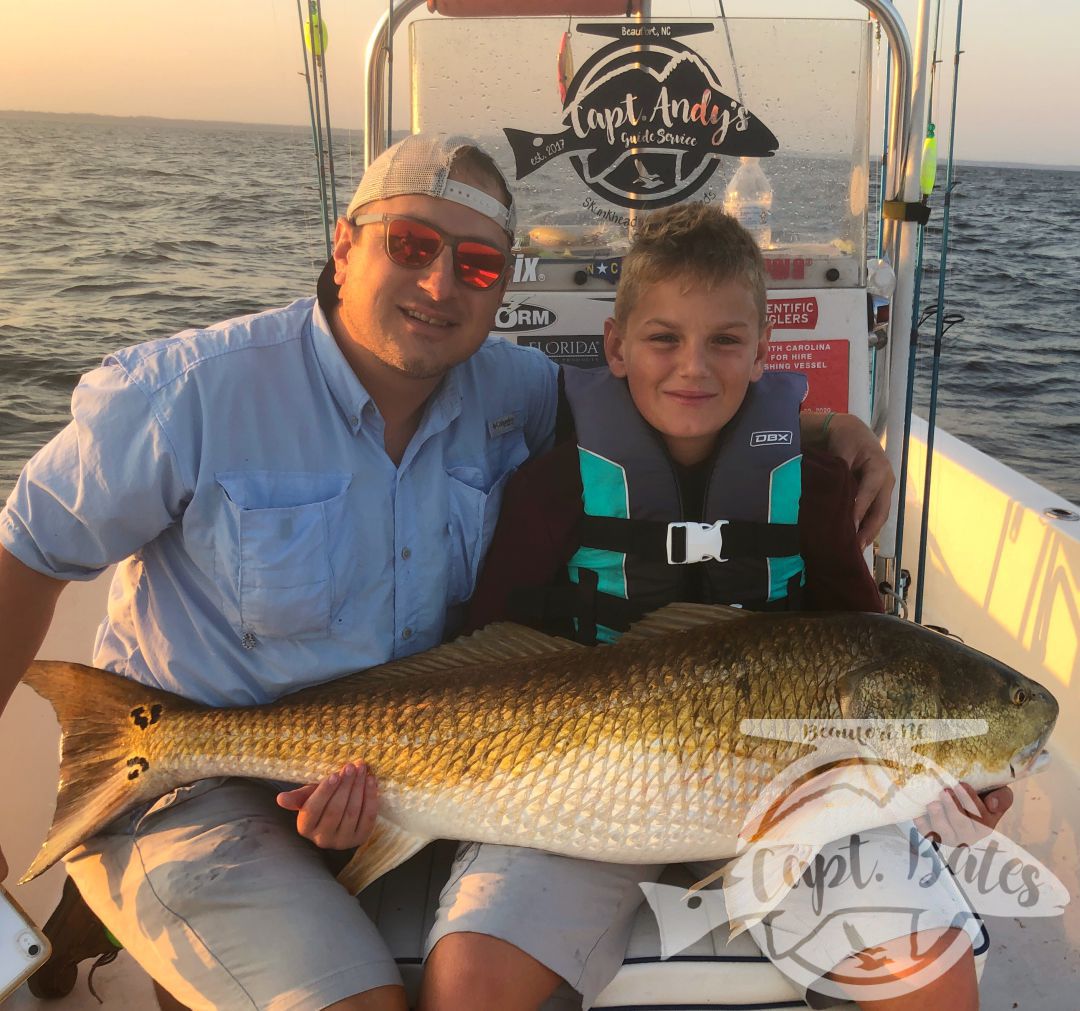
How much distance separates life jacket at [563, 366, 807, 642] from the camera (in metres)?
2.49

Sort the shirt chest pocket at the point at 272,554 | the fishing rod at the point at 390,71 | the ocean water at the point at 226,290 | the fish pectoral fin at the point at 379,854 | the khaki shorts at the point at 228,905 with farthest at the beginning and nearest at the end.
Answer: the ocean water at the point at 226,290
the fishing rod at the point at 390,71
the shirt chest pocket at the point at 272,554
the fish pectoral fin at the point at 379,854
the khaki shorts at the point at 228,905

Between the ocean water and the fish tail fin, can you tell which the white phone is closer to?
the fish tail fin

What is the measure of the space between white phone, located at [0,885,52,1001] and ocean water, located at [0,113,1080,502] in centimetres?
299

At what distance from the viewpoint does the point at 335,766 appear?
2152mm

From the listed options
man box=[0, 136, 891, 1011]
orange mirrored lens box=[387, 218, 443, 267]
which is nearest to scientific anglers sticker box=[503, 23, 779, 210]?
man box=[0, 136, 891, 1011]

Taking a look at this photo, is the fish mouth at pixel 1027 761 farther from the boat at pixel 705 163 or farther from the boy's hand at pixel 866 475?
the boat at pixel 705 163

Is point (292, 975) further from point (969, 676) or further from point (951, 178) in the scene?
point (951, 178)

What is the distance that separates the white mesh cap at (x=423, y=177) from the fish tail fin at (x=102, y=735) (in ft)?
4.21

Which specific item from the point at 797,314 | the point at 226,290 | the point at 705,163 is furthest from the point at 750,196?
the point at 226,290

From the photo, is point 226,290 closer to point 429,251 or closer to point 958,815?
point 429,251

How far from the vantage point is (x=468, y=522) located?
2523 millimetres

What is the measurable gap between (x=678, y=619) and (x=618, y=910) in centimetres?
66

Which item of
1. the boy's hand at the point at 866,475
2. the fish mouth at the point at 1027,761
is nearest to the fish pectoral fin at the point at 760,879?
the fish mouth at the point at 1027,761

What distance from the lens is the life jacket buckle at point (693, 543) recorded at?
8.14ft
